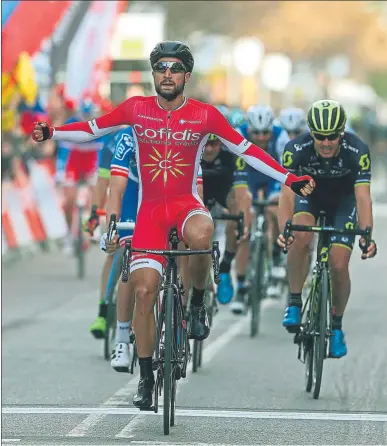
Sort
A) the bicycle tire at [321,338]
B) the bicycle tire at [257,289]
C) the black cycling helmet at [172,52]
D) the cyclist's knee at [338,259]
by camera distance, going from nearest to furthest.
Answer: the black cycling helmet at [172,52]
the bicycle tire at [321,338]
the cyclist's knee at [338,259]
the bicycle tire at [257,289]

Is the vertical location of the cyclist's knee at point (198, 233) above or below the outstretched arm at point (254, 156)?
below

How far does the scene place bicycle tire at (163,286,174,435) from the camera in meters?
8.71

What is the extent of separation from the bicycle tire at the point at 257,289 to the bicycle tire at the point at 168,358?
4965 mm

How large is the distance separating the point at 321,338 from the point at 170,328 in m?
1.78

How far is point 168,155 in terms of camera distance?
9.27 meters

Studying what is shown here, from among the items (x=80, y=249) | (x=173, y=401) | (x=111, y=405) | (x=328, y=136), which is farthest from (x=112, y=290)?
(x=80, y=249)

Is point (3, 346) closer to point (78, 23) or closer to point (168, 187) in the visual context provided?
point (168, 187)

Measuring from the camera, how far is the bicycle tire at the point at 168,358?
8.71 meters

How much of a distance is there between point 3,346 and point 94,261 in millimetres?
8689

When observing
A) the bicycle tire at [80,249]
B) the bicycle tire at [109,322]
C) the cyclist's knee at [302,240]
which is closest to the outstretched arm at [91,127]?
the cyclist's knee at [302,240]

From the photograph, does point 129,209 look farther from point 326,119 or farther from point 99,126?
point 99,126

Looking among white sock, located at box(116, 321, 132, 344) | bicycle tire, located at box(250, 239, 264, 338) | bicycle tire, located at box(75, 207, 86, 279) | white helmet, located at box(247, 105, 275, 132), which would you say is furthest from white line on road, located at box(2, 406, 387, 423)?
bicycle tire, located at box(75, 207, 86, 279)

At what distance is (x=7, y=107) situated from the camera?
2119cm

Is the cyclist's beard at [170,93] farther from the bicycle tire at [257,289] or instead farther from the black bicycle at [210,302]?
the bicycle tire at [257,289]
